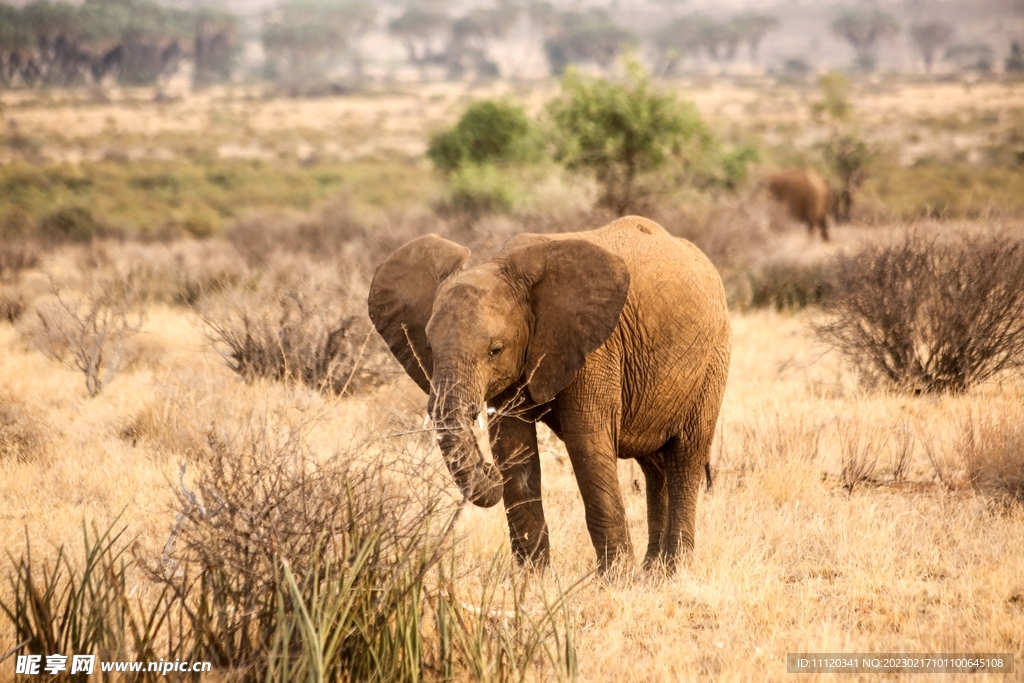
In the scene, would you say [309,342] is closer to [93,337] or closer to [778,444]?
[93,337]

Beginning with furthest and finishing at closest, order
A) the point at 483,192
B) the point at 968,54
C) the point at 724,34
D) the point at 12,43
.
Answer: the point at 724,34 < the point at 968,54 < the point at 12,43 < the point at 483,192

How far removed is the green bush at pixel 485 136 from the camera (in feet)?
76.5

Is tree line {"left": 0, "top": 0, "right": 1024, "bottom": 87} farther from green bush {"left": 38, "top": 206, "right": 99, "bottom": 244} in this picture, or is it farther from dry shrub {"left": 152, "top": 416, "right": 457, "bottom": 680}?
dry shrub {"left": 152, "top": 416, "right": 457, "bottom": 680}

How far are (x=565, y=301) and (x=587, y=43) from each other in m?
110

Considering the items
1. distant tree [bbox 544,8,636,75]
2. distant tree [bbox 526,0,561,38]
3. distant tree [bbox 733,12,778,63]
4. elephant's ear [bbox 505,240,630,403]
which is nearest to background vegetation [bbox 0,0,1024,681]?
elephant's ear [bbox 505,240,630,403]

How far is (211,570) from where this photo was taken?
3.95m

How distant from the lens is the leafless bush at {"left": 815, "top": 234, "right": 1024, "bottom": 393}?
30.9ft

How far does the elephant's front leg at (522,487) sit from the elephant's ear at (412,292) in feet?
1.59

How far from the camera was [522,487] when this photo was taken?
5562 mm

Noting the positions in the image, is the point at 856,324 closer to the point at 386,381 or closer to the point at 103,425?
the point at 386,381

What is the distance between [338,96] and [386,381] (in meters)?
74.4

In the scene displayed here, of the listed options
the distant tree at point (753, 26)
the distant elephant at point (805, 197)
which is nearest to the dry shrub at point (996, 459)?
the distant elephant at point (805, 197)

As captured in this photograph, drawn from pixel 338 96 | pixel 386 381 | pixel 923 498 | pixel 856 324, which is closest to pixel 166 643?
pixel 923 498

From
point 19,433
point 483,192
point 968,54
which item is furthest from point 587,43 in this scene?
point 19,433
